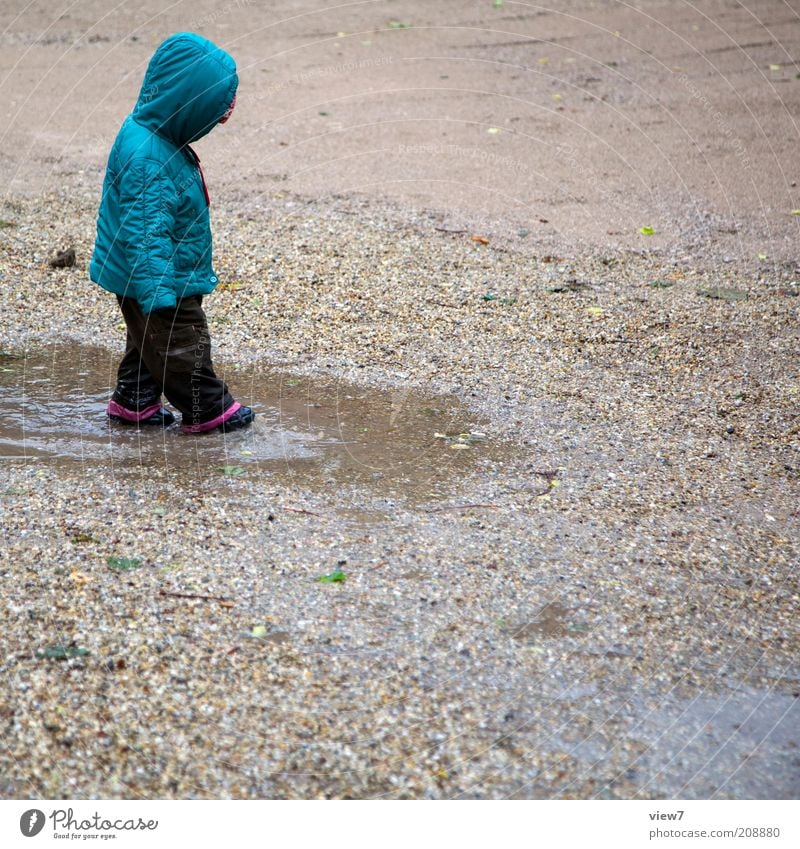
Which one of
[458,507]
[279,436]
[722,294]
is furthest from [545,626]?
[722,294]

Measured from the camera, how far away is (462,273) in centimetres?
696

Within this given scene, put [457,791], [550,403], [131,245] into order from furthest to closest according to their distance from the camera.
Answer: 1. [550,403]
2. [131,245]
3. [457,791]

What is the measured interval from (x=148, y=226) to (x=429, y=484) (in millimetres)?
1591

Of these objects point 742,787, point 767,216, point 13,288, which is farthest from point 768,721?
point 767,216

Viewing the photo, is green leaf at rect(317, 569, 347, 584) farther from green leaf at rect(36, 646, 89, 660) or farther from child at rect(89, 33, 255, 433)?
child at rect(89, 33, 255, 433)

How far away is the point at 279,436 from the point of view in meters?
4.81

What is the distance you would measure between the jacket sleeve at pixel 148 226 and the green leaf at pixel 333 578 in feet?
4.46

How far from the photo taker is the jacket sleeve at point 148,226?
414 centimetres

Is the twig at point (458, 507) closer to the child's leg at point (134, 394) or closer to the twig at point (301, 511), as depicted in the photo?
the twig at point (301, 511)

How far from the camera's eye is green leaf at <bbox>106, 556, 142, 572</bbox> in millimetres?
3596

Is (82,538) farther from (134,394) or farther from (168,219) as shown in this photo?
(168,219)

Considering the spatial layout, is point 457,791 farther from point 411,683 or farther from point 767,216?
point 767,216

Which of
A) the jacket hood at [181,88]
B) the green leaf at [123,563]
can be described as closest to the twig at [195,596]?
the green leaf at [123,563]

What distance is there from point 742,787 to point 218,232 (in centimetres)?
575
